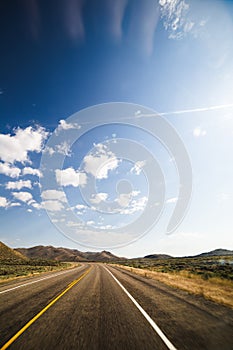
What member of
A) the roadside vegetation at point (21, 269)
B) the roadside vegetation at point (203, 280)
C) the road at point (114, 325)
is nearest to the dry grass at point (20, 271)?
the roadside vegetation at point (21, 269)

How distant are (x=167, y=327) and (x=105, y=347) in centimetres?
194

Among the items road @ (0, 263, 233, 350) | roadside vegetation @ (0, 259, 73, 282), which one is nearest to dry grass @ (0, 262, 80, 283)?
roadside vegetation @ (0, 259, 73, 282)

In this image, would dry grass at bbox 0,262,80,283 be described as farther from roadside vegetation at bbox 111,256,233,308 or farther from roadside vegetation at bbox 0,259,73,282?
roadside vegetation at bbox 111,256,233,308

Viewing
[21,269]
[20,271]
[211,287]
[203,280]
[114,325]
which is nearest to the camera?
[114,325]

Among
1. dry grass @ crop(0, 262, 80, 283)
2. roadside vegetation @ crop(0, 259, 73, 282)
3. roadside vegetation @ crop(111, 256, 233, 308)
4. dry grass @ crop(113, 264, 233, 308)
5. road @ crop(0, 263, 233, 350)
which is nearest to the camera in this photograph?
road @ crop(0, 263, 233, 350)

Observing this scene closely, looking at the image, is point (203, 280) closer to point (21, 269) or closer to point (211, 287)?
point (211, 287)

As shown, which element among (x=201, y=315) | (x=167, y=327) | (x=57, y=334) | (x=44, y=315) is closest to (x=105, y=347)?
(x=57, y=334)

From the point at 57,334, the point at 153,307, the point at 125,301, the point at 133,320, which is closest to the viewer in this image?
the point at 57,334

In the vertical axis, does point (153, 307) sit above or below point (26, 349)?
above

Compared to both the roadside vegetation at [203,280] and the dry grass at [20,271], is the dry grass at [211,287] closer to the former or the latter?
the roadside vegetation at [203,280]

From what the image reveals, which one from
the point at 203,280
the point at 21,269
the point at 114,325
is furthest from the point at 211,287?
the point at 21,269

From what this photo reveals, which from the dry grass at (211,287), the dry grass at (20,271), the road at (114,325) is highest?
the dry grass at (20,271)

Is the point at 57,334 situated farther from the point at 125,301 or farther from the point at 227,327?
the point at 125,301

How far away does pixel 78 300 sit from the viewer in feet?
30.9
